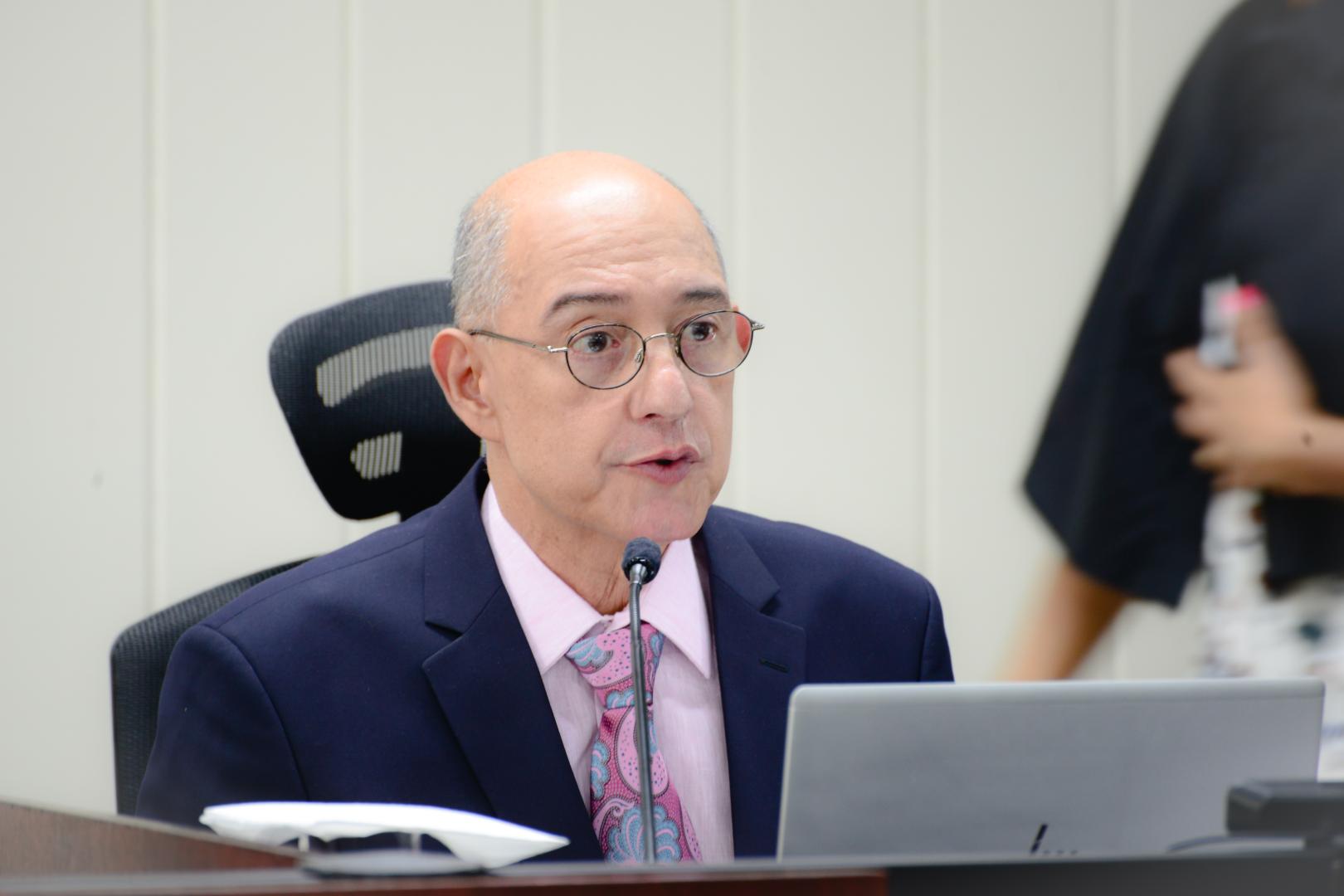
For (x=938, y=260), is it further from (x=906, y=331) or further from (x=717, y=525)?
(x=717, y=525)

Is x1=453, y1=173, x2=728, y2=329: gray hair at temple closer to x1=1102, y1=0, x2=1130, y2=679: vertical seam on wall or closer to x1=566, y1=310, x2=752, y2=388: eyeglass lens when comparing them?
x1=566, y1=310, x2=752, y2=388: eyeglass lens

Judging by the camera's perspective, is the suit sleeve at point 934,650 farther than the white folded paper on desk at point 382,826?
Yes

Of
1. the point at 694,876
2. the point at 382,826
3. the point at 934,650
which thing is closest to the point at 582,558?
the point at 934,650

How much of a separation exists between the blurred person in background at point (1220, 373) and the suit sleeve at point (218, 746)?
1.01 m

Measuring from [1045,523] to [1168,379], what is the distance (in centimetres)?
34

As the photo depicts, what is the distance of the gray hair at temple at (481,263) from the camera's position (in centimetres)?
136

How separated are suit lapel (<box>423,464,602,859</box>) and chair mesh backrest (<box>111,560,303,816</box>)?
29cm

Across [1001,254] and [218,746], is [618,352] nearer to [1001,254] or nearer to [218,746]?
[218,746]

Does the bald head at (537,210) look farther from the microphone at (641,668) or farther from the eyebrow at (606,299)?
the microphone at (641,668)

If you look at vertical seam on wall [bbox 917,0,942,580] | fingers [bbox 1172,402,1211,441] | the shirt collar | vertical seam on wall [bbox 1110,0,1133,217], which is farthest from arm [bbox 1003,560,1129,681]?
the shirt collar

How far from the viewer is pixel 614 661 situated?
1290 mm

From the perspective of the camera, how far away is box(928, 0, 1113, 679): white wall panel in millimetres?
2197

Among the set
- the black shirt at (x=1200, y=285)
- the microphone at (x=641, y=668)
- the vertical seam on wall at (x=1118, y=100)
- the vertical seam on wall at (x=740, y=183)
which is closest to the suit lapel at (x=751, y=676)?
the microphone at (x=641, y=668)

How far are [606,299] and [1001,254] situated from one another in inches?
42.6
